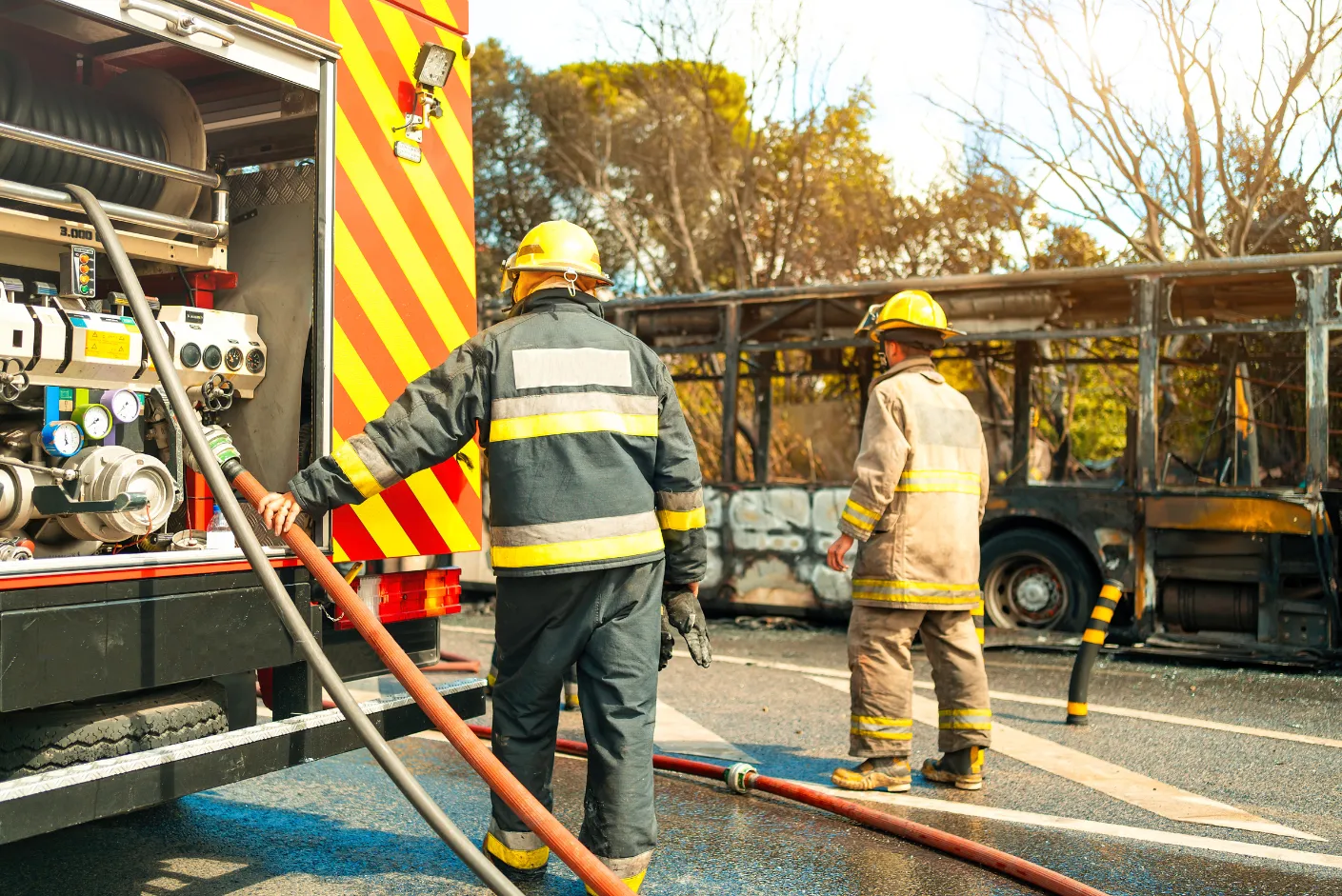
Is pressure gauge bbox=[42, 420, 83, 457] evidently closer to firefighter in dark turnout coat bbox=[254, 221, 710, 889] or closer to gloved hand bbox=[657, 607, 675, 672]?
firefighter in dark turnout coat bbox=[254, 221, 710, 889]

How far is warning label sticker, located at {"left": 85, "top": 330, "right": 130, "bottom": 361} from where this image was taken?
3.49 metres

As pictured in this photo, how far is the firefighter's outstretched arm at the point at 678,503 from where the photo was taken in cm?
360

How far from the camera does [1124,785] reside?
4.98 metres

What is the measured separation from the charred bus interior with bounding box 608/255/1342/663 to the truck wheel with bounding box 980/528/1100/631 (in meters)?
0.01

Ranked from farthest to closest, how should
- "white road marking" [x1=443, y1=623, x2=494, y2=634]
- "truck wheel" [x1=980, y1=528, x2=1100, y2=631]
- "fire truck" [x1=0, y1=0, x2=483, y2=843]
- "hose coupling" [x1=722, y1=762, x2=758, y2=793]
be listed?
"white road marking" [x1=443, y1=623, x2=494, y2=634] < "truck wheel" [x1=980, y1=528, x2=1100, y2=631] < "hose coupling" [x1=722, y1=762, x2=758, y2=793] < "fire truck" [x1=0, y1=0, x2=483, y2=843]

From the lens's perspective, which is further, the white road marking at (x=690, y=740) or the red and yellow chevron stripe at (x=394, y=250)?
the white road marking at (x=690, y=740)

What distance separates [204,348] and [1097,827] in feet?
10.8

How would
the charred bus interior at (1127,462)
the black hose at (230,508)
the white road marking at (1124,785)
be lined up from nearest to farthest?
the black hose at (230,508), the white road marking at (1124,785), the charred bus interior at (1127,462)

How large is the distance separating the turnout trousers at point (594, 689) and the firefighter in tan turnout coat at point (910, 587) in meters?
1.60

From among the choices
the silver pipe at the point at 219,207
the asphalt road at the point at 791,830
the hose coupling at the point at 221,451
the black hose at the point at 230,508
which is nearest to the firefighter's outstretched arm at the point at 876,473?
the asphalt road at the point at 791,830

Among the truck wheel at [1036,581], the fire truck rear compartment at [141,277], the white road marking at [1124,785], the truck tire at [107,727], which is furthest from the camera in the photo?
the truck wheel at [1036,581]

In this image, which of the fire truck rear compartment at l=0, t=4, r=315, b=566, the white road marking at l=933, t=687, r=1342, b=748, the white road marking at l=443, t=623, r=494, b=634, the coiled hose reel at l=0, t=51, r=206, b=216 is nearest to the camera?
the fire truck rear compartment at l=0, t=4, r=315, b=566

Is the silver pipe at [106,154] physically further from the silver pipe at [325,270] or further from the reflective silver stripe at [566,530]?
the reflective silver stripe at [566,530]

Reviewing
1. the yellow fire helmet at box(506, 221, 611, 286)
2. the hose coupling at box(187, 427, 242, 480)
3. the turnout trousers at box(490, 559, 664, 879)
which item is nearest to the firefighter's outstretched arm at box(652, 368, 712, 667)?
the turnout trousers at box(490, 559, 664, 879)
